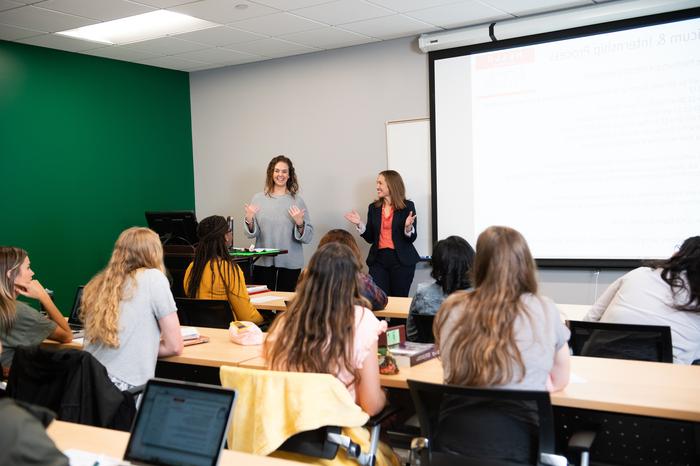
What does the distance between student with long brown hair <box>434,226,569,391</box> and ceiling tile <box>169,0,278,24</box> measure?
367 cm

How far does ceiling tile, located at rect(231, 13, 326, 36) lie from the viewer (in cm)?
571

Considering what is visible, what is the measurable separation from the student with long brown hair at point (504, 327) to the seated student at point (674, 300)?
3.32ft

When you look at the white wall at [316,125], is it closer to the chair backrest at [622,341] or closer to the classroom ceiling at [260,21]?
the classroom ceiling at [260,21]

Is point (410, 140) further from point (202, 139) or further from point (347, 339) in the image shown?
point (347, 339)

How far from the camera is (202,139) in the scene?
26.8ft

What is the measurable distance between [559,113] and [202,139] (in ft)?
13.9

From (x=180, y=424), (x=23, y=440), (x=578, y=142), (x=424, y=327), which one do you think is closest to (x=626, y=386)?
(x=424, y=327)

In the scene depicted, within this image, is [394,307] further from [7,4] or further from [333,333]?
[7,4]

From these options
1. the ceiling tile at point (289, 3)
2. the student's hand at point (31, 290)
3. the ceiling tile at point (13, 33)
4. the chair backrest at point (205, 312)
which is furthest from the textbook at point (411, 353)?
the ceiling tile at point (13, 33)

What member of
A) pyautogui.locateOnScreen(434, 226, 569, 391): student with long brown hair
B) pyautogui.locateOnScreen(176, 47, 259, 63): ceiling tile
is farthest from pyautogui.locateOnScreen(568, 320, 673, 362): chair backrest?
pyautogui.locateOnScreen(176, 47, 259, 63): ceiling tile

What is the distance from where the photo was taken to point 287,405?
2129mm

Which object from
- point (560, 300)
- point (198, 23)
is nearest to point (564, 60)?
point (560, 300)

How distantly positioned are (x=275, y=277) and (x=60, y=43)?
296cm

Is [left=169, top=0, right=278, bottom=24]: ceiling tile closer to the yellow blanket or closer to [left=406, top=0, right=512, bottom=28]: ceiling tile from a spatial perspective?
[left=406, top=0, right=512, bottom=28]: ceiling tile
